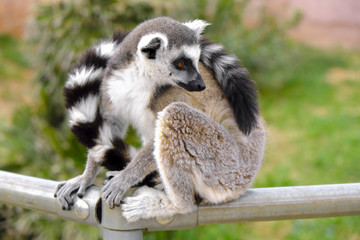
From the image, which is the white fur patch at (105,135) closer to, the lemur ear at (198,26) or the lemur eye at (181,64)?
the lemur eye at (181,64)

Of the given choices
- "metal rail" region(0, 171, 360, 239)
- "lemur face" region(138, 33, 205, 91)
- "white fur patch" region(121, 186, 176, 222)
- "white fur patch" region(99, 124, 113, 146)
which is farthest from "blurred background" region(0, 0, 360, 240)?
"metal rail" region(0, 171, 360, 239)

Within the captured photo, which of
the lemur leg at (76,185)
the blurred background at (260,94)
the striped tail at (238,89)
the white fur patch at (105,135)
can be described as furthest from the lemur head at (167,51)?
the blurred background at (260,94)

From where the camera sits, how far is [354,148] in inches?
197

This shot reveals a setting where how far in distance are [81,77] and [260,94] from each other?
229 cm

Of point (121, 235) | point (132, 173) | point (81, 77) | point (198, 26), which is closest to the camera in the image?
point (121, 235)

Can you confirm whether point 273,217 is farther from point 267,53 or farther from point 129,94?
point 267,53

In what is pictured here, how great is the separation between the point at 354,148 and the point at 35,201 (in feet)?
14.4

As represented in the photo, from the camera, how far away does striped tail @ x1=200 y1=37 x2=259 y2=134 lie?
188 centimetres

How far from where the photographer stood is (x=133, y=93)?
6.48 ft

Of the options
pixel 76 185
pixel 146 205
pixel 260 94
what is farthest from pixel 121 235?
pixel 260 94

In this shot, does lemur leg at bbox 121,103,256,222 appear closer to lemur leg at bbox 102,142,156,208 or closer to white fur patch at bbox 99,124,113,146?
lemur leg at bbox 102,142,156,208

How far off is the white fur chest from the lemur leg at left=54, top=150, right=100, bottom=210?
28 centimetres

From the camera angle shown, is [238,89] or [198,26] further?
[198,26]

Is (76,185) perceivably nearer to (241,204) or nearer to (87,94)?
(87,94)
